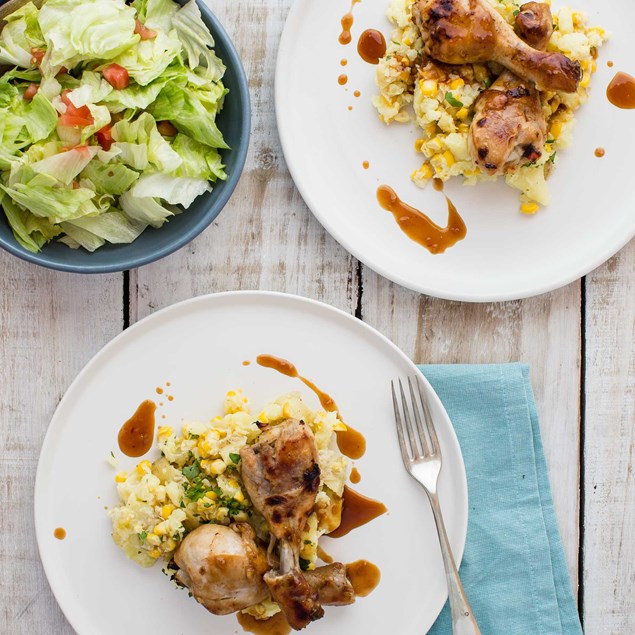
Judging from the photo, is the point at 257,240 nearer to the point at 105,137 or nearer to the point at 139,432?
the point at 105,137

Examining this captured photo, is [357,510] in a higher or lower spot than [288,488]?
lower

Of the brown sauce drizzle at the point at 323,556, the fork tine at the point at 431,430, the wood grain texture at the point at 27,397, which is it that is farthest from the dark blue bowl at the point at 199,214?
the brown sauce drizzle at the point at 323,556

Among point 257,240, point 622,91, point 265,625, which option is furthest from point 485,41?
point 265,625

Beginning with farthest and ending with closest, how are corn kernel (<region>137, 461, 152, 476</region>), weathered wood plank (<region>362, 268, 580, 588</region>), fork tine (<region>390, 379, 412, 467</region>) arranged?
1. weathered wood plank (<region>362, 268, 580, 588</region>)
2. fork tine (<region>390, 379, 412, 467</region>)
3. corn kernel (<region>137, 461, 152, 476</region>)

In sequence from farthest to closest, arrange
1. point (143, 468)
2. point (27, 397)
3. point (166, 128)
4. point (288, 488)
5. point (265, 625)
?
point (27, 397) → point (265, 625) → point (143, 468) → point (166, 128) → point (288, 488)

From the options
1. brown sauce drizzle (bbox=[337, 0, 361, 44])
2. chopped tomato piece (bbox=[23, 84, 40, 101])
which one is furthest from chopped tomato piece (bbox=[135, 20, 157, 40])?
brown sauce drizzle (bbox=[337, 0, 361, 44])

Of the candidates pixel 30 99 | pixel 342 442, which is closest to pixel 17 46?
pixel 30 99

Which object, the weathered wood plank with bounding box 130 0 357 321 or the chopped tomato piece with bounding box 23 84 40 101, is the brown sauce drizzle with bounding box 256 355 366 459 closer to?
the weathered wood plank with bounding box 130 0 357 321

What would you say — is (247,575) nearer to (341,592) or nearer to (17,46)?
(341,592)
